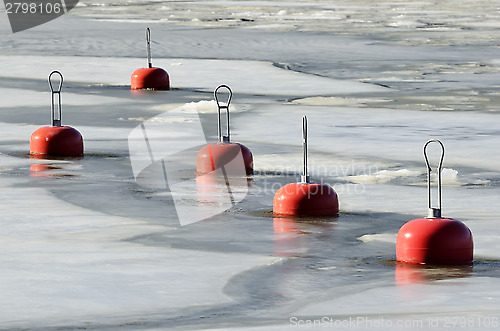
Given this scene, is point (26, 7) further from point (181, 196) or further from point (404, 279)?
point (404, 279)

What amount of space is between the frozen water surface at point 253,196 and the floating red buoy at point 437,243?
0.09 meters

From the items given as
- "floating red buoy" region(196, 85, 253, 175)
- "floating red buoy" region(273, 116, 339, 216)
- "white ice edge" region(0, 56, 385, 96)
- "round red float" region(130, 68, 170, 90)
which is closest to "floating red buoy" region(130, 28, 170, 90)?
"round red float" region(130, 68, 170, 90)

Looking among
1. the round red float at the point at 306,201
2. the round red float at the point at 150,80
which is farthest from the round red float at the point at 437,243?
the round red float at the point at 150,80

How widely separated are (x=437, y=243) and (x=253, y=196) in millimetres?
3094

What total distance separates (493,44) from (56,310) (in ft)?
80.3

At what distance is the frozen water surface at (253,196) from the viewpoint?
22.8ft

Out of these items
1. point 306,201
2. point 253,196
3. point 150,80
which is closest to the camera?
point 306,201

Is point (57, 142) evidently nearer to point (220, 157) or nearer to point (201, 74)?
point (220, 157)

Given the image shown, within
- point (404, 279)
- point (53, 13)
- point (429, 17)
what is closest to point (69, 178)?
point (404, 279)

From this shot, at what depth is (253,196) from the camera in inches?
432

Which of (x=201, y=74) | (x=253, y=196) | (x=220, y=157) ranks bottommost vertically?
(x=253, y=196)

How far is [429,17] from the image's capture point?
4272 centimetres

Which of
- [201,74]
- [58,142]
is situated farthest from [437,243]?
[201,74]

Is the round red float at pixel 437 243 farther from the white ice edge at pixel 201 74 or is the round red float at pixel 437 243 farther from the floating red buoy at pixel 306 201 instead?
the white ice edge at pixel 201 74
